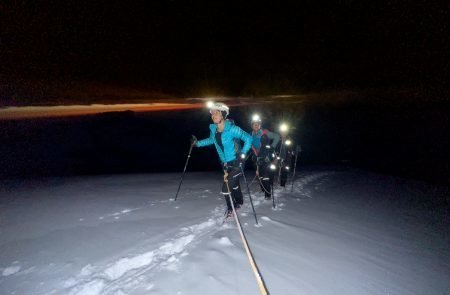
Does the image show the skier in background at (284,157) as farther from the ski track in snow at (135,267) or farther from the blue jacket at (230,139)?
the ski track in snow at (135,267)

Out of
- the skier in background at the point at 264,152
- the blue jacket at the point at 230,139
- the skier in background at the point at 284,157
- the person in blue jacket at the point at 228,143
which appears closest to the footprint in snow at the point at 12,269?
the person in blue jacket at the point at 228,143

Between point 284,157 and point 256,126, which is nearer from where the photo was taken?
point 256,126

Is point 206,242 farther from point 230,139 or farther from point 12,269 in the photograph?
point 12,269

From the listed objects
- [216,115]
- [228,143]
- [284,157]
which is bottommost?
[284,157]

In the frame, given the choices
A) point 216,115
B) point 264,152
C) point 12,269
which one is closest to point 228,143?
point 216,115

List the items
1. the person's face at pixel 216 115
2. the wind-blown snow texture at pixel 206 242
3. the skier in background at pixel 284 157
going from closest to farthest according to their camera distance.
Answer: the wind-blown snow texture at pixel 206 242 < the person's face at pixel 216 115 < the skier in background at pixel 284 157

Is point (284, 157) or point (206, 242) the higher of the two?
point (284, 157)

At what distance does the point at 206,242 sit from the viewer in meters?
4.73

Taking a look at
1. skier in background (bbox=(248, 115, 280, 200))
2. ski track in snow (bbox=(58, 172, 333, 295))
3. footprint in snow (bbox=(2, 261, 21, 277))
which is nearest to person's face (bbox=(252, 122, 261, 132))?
skier in background (bbox=(248, 115, 280, 200))

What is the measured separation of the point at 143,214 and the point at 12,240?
2264mm

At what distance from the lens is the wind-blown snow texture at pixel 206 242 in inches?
148

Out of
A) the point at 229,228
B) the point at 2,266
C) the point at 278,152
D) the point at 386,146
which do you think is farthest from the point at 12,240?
the point at 386,146

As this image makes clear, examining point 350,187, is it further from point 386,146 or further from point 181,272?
point 386,146

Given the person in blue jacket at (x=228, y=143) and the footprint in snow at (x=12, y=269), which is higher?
the person in blue jacket at (x=228, y=143)
